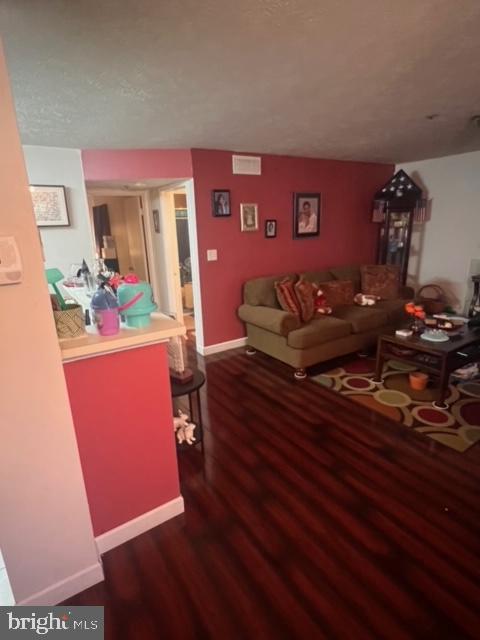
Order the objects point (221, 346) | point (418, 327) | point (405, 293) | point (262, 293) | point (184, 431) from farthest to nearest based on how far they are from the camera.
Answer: point (405, 293)
point (221, 346)
point (262, 293)
point (418, 327)
point (184, 431)

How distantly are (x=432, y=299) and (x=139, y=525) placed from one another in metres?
4.46

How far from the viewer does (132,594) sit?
143 cm

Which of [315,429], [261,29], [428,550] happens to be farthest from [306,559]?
[261,29]

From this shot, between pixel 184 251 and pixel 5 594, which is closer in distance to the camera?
pixel 5 594

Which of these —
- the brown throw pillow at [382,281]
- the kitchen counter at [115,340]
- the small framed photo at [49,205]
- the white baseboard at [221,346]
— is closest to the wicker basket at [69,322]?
the kitchen counter at [115,340]

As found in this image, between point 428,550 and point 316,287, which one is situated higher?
point 316,287

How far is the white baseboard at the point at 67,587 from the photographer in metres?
1.36

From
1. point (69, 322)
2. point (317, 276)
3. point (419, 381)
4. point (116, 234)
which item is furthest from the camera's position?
point (116, 234)

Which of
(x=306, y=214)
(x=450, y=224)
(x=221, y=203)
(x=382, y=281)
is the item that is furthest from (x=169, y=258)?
(x=450, y=224)

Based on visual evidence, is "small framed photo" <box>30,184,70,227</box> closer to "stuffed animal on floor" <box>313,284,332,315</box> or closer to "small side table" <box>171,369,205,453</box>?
"small side table" <box>171,369,205,453</box>

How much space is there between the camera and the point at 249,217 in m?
3.95

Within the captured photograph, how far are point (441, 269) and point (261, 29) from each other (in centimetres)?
456

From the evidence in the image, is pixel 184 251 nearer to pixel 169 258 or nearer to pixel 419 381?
pixel 169 258

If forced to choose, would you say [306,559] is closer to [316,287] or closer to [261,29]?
[261,29]
